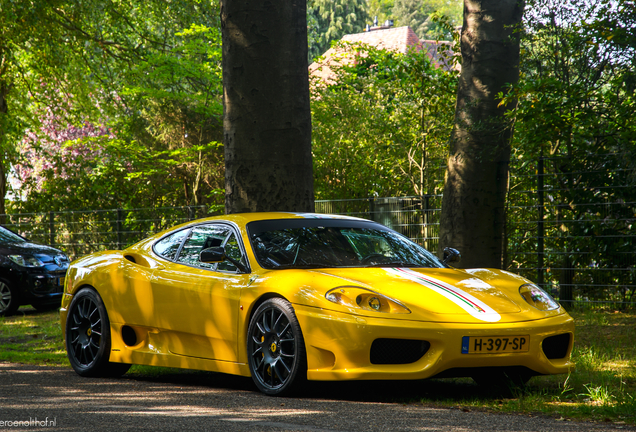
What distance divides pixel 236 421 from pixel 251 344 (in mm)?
1068

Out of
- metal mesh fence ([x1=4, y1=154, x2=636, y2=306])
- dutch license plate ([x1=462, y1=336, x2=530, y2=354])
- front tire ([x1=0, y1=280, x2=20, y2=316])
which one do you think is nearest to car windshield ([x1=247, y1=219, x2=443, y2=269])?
dutch license plate ([x1=462, y1=336, x2=530, y2=354])

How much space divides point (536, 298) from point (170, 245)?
302 centimetres

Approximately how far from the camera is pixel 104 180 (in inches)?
842

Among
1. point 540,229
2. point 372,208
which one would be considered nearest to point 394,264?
point 540,229

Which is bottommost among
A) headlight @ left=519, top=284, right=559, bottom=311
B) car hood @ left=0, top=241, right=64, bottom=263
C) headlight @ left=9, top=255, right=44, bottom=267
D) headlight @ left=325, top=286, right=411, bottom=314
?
headlight @ left=9, top=255, right=44, bottom=267

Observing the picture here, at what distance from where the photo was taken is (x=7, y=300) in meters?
12.4

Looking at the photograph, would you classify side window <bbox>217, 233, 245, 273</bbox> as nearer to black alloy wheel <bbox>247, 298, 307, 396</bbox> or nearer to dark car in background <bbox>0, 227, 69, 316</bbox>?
black alloy wheel <bbox>247, 298, 307, 396</bbox>

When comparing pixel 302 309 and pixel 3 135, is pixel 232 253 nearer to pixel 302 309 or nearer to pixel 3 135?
pixel 302 309

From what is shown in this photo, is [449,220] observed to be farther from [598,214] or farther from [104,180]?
[104,180]

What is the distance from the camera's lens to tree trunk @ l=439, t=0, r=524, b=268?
31.2ft

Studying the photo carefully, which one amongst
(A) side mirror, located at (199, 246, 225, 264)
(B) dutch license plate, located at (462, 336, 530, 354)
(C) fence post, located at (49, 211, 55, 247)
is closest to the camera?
(B) dutch license plate, located at (462, 336, 530, 354)

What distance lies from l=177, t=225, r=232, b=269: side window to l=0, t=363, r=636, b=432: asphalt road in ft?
3.25

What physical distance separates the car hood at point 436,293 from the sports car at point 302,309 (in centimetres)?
1

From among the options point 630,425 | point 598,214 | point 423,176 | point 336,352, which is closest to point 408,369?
point 336,352
